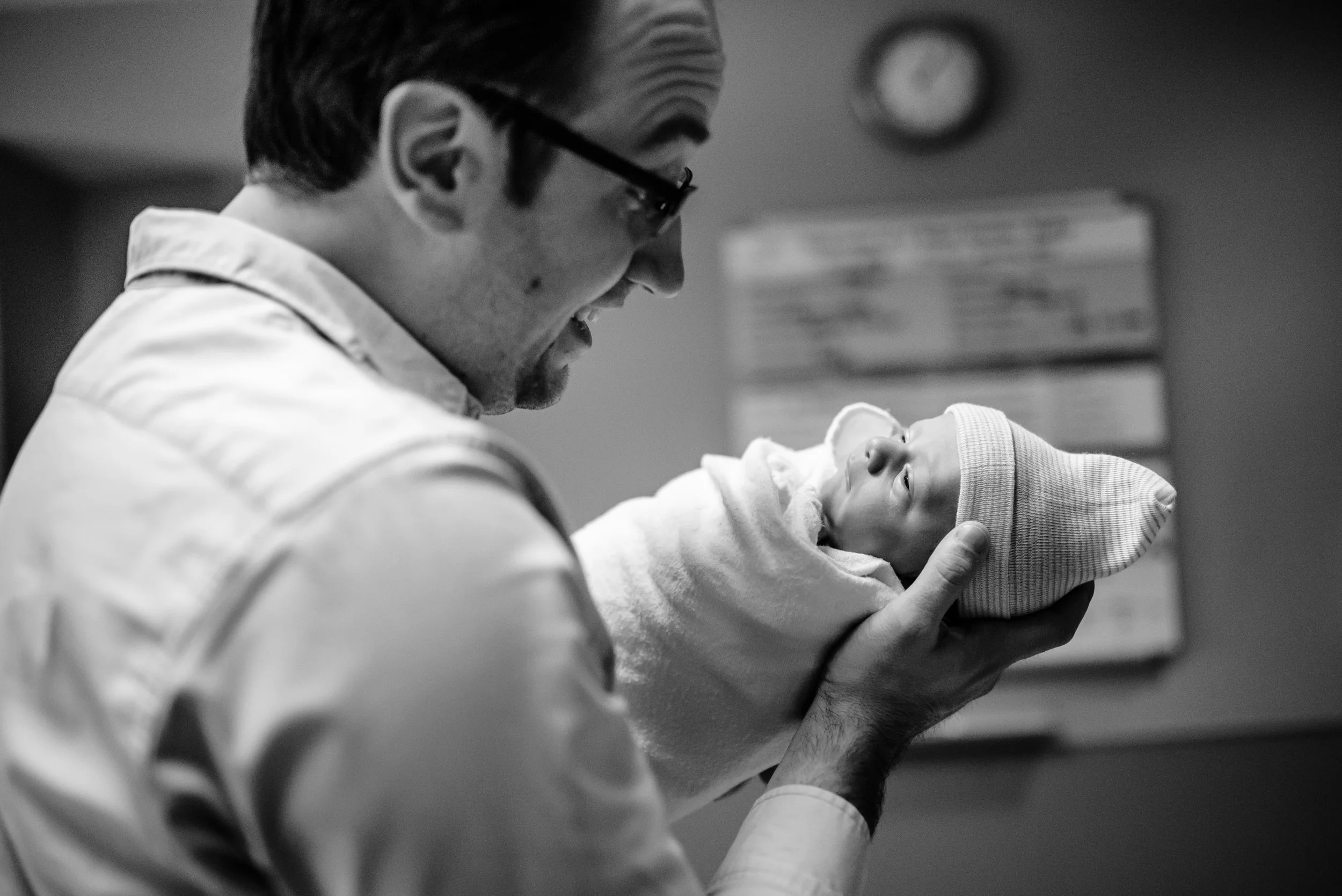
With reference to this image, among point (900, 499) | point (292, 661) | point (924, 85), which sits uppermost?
point (924, 85)

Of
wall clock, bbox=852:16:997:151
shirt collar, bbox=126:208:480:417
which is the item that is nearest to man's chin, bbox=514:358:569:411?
shirt collar, bbox=126:208:480:417

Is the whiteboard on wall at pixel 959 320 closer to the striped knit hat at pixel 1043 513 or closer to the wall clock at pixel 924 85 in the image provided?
the wall clock at pixel 924 85

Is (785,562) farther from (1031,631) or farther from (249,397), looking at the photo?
(249,397)

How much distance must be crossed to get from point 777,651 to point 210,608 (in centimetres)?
85

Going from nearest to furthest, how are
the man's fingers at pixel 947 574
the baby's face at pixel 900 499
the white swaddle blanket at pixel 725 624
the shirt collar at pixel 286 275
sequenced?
the shirt collar at pixel 286 275 < the man's fingers at pixel 947 574 < the white swaddle blanket at pixel 725 624 < the baby's face at pixel 900 499

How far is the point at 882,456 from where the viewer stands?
1.44 metres

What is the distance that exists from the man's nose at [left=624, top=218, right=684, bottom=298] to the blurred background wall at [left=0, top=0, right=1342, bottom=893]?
188 cm

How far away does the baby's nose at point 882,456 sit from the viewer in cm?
144

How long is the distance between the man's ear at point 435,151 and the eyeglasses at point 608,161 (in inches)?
0.7

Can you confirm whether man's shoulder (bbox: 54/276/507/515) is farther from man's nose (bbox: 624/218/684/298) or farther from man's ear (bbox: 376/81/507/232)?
man's nose (bbox: 624/218/684/298)

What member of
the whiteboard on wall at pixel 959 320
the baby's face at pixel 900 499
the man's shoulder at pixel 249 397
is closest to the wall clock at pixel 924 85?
the whiteboard on wall at pixel 959 320

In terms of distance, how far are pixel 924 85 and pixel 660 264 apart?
214 cm

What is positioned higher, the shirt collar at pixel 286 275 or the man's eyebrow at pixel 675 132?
the man's eyebrow at pixel 675 132

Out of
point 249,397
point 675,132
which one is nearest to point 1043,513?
A: point 675,132
